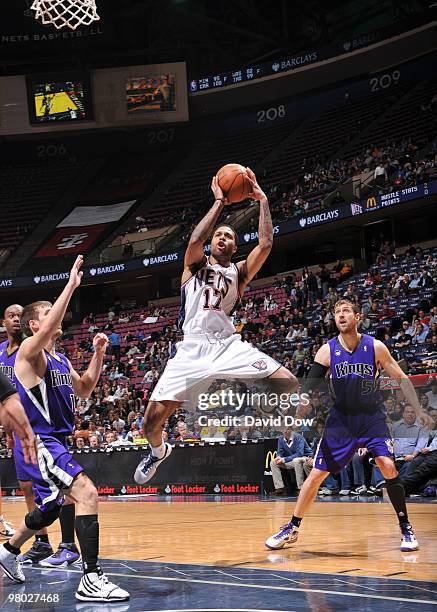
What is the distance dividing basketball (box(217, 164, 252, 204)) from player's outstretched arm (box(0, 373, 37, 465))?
3.23m

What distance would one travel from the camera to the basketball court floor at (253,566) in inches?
192

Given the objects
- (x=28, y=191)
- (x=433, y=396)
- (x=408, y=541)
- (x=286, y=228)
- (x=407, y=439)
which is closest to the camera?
(x=408, y=541)

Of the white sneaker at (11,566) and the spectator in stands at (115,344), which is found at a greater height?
the spectator in stands at (115,344)

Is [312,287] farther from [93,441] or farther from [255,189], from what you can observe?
[255,189]

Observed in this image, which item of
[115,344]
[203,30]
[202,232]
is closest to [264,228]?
[202,232]

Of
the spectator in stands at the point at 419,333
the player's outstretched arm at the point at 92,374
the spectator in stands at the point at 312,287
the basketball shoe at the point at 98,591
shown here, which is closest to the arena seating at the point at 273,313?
the spectator in stands at the point at 419,333

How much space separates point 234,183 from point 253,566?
3.00 m

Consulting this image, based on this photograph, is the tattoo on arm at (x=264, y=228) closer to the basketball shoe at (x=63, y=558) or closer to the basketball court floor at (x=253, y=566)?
the basketball court floor at (x=253, y=566)

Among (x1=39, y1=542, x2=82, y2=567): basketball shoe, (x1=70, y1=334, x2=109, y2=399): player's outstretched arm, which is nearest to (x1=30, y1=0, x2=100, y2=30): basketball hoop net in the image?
(x1=70, y1=334, x2=109, y2=399): player's outstretched arm

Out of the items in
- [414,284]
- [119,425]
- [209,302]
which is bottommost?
[119,425]

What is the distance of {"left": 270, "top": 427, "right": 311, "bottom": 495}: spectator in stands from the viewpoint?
13.1m

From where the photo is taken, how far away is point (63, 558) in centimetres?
677

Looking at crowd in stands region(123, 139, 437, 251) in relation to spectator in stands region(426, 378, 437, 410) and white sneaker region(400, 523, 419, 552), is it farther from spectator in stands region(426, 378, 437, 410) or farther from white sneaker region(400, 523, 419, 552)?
white sneaker region(400, 523, 419, 552)

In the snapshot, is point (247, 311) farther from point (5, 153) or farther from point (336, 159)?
point (5, 153)
